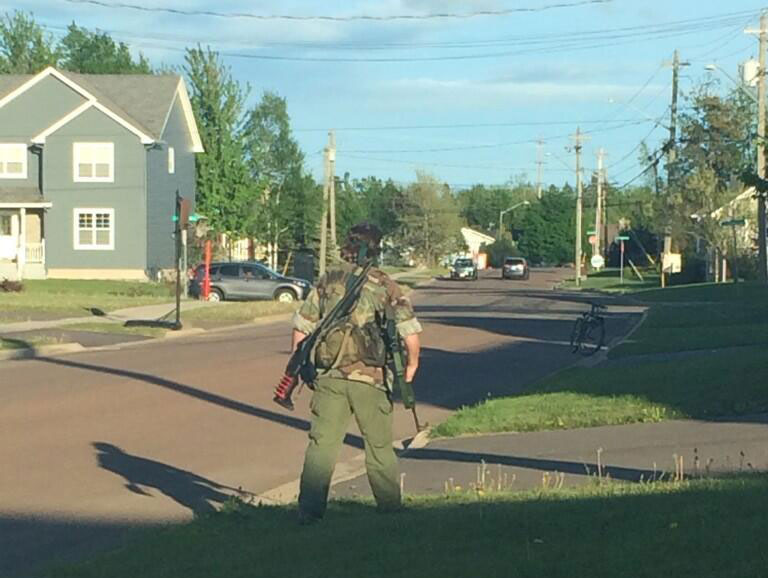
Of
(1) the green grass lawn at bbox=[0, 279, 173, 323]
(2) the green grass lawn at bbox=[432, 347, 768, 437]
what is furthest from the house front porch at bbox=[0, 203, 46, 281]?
(2) the green grass lawn at bbox=[432, 347, 768, 437]

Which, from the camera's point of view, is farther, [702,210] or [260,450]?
[702,210]

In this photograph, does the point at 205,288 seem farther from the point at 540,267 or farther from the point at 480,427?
the point at 540,267

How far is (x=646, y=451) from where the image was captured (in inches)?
466

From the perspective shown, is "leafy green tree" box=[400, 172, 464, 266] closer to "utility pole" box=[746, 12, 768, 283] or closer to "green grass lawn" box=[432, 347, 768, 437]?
"utility pole" box=[746, 12, 768, 283]

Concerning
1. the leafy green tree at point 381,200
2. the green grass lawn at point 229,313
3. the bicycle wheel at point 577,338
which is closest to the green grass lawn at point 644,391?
the bicycle wheel at point 577,338

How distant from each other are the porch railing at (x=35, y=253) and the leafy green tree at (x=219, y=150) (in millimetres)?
13030

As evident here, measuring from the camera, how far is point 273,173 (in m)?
83.9

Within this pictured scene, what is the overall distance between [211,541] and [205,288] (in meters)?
38.6

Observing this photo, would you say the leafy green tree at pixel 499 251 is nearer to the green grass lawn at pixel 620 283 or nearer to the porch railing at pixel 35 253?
the green grass lawn at pixel 620 283

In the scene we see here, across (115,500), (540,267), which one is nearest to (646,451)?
(115,500)

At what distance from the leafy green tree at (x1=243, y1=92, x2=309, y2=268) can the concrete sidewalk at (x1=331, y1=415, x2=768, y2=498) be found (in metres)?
57.8

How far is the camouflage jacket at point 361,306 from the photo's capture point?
805 centimetres

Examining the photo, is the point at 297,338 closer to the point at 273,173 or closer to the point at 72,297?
the point at 72,297

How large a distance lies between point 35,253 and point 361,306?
50.8 meters
